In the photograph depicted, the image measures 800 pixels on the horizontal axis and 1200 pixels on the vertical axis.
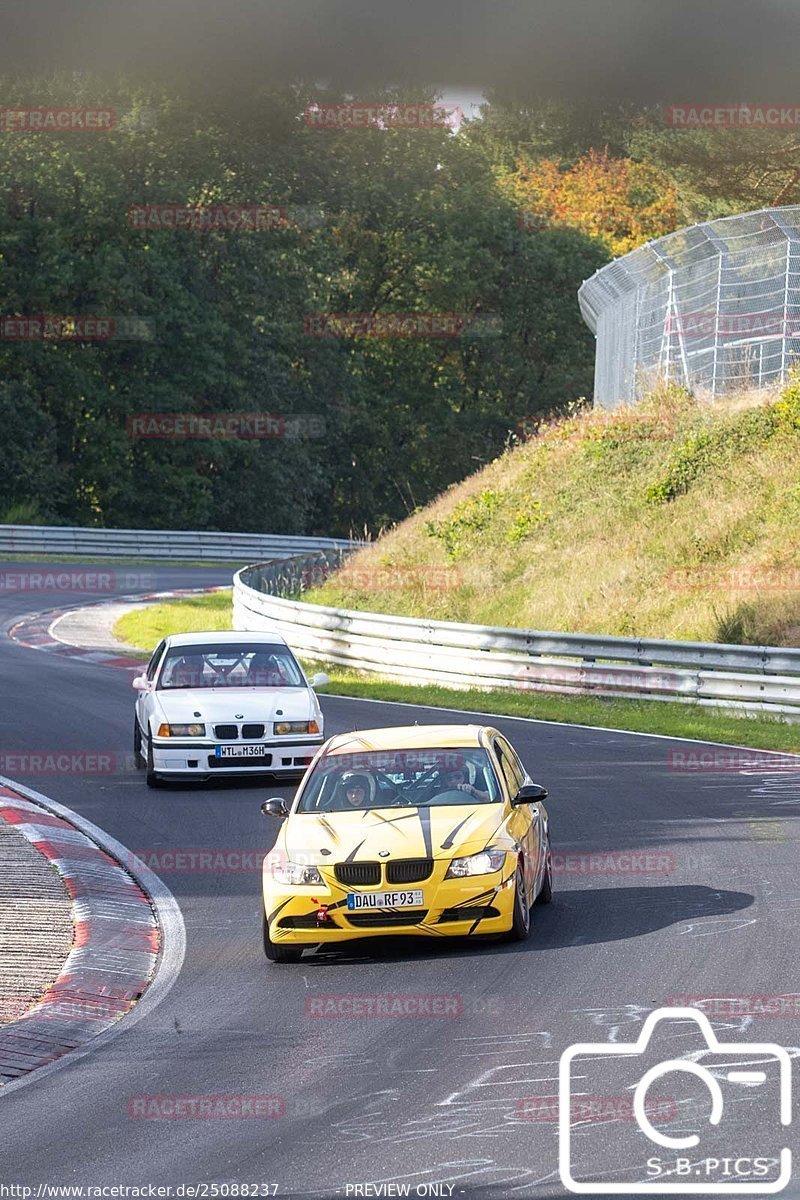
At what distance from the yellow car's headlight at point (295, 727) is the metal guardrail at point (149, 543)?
33.7 m

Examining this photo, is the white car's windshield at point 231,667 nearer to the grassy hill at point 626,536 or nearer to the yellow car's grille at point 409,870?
the yellow car's grille at point 409,870

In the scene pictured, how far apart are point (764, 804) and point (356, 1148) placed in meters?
9.95

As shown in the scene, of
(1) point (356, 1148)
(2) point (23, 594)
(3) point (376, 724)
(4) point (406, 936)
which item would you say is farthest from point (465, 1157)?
(2) point (23, 594)

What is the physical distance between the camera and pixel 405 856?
10609 mm

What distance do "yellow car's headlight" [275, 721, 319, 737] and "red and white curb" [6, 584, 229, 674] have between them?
39.5 ft

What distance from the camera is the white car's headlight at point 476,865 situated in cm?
1053

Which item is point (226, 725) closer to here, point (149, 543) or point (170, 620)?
point (170, 620)

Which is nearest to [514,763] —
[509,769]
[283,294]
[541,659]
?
[509,769]

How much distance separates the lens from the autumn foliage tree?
82.4 m

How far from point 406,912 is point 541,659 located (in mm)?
15434

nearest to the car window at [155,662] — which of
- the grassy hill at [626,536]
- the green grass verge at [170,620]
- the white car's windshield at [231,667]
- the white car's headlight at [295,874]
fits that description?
the white car's windshield at [231,667]

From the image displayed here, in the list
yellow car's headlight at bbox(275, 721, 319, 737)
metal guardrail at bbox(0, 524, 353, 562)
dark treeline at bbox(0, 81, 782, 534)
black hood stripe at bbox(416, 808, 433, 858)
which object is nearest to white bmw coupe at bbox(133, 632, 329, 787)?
yellow car's headlight at bbox(275, 721, 319, 737)

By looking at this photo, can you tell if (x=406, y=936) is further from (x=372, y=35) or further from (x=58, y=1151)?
(x=372, y=35)

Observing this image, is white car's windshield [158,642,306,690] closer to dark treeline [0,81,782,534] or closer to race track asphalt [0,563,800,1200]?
race track asphalt [0,563,800,1200]
